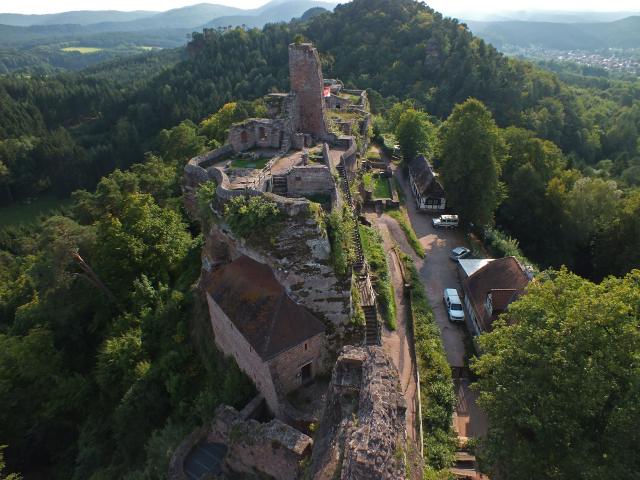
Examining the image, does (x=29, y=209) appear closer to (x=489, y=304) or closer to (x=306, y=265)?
(x=306, y=265)

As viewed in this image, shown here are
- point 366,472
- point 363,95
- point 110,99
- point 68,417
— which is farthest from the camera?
point 110,99

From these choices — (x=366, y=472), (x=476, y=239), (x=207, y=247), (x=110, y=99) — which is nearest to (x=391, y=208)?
(x=476, y=239)

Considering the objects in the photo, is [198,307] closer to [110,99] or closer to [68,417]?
[68,417]

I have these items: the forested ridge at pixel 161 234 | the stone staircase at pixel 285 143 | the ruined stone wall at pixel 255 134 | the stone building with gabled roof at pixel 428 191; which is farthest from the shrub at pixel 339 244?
the stone building with gabled roof at pixel 428 191

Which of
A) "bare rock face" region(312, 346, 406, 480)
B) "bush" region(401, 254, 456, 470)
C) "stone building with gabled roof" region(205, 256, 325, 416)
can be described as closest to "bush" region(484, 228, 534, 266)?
"bush" region(401, 254, 456, 470)

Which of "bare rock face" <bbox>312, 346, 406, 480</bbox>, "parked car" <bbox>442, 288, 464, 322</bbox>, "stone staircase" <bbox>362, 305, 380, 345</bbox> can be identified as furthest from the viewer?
"parked car" <bbox>442, 288, 464, 322</bbox>

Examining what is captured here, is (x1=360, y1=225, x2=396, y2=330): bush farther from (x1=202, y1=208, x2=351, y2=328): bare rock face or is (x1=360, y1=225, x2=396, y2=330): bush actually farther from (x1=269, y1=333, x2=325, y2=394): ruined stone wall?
(x1=269, y1=333, x2=325, y2=394): ruined stone wall

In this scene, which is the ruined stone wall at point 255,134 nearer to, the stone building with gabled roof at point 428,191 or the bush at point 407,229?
the bush at point 407,229

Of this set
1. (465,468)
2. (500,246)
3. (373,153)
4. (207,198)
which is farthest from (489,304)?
(373,153)
